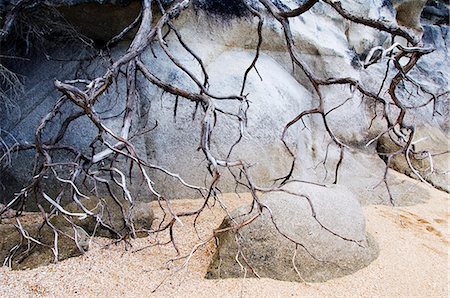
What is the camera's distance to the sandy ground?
7.53 ft

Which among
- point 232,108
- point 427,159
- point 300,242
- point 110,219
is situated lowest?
point 427,159

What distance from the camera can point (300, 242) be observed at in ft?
8.36

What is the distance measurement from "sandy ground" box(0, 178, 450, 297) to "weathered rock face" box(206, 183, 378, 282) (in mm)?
59

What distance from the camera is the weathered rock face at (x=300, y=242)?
246 centimetres

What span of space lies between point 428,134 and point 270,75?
93.3 inches

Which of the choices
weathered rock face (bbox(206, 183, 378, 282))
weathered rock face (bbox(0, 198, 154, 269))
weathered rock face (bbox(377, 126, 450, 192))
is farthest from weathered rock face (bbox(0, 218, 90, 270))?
weathered rock face (bbox(377, 126, 450, 192))

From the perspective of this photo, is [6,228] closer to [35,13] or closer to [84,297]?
[84,297]

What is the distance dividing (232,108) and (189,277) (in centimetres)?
184

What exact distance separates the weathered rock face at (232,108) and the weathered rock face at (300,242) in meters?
1.06

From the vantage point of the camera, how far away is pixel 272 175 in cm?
389

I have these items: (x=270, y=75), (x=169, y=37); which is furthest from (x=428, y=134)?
(x=169, y=37)

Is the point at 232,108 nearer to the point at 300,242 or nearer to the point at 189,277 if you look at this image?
the point at 300,242

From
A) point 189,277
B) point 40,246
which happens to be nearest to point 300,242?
point 189,277

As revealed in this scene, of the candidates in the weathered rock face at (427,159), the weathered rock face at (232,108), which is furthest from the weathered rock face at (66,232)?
the weathered rock face at (427,159)
